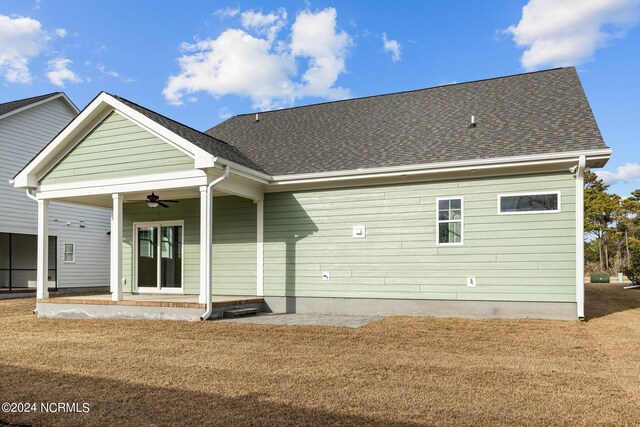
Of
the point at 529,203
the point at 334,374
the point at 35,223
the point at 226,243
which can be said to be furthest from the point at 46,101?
the point at 334,374

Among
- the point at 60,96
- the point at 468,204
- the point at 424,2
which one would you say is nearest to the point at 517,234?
the point at 468,204

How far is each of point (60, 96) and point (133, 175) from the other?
12350 mm

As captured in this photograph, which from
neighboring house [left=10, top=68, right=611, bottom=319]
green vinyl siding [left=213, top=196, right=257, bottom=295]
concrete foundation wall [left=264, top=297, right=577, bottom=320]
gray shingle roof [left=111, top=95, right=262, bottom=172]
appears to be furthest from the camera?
green vinyl siding [left=213, top=196, right=257, bottom=295]

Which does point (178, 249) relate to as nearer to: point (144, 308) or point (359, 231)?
point (144, 308)

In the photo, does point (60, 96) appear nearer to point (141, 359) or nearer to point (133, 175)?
point (133, 175)

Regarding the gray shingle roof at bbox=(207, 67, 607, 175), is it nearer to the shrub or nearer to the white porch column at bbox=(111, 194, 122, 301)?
the white porch column at bbox=(111, 194, 122, 301)

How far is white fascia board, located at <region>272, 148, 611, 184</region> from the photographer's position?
8.81 meters

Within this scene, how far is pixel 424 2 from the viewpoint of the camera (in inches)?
635

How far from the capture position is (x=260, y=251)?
1163 centimetres

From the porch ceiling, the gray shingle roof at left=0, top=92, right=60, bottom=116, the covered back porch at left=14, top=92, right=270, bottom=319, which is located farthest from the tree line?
the gray shingle roof at left=0, top=92, right=60, bottom=116

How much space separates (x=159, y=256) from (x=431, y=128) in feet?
26.8

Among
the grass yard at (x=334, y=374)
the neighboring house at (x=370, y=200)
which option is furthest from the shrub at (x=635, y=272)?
the grass yard at (x=334, y=374)

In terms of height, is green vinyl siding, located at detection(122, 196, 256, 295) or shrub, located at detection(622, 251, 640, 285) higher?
green vinyl siding, located at detection(122, 196, 256, 295)

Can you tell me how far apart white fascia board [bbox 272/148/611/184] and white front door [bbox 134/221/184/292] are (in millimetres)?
3750
